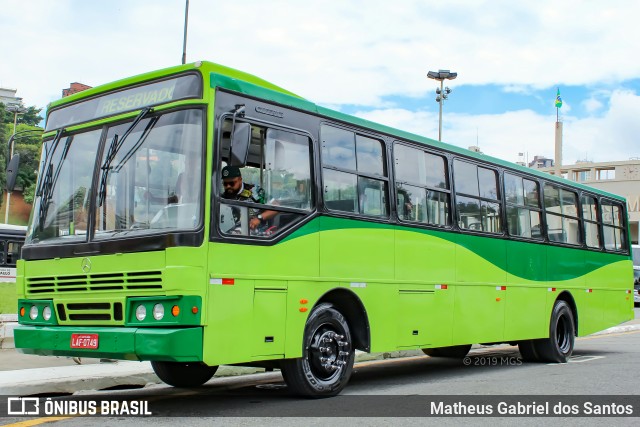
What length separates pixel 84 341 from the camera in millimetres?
7633

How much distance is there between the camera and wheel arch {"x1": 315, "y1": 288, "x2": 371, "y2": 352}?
9297 millimetres

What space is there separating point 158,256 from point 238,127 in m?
1.47

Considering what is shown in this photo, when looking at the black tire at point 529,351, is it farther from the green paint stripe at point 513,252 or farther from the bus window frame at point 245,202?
the bus window frame at point 245,202

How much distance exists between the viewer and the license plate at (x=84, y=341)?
753cm

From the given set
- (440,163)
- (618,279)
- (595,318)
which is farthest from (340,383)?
(618,279)

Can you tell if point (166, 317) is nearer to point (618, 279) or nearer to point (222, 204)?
point (222, 204)

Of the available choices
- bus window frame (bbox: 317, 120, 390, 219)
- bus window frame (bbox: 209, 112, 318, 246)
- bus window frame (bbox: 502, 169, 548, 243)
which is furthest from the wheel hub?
bus window frame (bbox: 502, 169, 548, 243)

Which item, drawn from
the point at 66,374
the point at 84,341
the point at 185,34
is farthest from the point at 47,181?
the point at 185,34

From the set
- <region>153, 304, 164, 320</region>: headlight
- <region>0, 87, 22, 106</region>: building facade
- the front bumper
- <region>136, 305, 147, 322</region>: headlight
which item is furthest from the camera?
<region>0, 87, 22, 106</region>: building facade

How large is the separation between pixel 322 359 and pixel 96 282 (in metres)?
2.64

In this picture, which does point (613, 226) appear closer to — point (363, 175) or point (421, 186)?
point (421, 186)

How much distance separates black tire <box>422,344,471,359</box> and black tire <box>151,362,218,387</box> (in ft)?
17.9

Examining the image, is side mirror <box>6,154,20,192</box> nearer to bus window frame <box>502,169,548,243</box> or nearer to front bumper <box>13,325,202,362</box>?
front bumper <box>13,325,202,362</box>

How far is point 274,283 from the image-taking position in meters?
8.14
